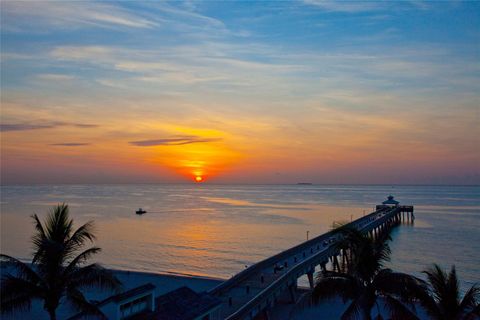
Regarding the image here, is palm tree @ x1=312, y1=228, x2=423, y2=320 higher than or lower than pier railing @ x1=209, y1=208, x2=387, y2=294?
higher

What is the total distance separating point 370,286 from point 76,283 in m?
9.29

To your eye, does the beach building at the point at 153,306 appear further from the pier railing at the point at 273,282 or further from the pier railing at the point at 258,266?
the pier railing at the point at 258,266

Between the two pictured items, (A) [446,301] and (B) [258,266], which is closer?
(A) [446,301]

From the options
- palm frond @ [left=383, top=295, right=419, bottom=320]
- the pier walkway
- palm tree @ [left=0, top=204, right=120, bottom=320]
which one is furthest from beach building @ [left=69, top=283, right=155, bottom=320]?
palm frond @ [left=383, top=295, right=419, bottom=320]

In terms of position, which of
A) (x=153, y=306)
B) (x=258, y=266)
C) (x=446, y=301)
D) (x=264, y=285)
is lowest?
(x=264, y=285)

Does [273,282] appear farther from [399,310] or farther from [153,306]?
[399,310]

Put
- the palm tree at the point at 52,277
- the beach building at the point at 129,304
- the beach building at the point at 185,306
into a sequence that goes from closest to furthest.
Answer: the palm tree at the point at 52,277
the beach building at the point at 129,304
the beach building at the point at 185,306

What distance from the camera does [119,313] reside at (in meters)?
14.4

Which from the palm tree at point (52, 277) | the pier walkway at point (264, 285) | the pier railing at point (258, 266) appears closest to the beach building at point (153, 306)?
the palm tree at point (52, 277)

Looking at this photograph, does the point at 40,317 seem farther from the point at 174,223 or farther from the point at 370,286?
the point at 174,223

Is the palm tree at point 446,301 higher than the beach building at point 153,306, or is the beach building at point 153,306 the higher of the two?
the palm tree at point 446,301

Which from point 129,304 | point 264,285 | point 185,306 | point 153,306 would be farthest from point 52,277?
point 264,285

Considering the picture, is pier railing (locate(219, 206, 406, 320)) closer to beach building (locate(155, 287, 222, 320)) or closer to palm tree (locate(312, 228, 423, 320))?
palm tree (locate(312, 228, 423, 320))

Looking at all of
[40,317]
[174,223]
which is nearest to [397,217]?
[174,223]
